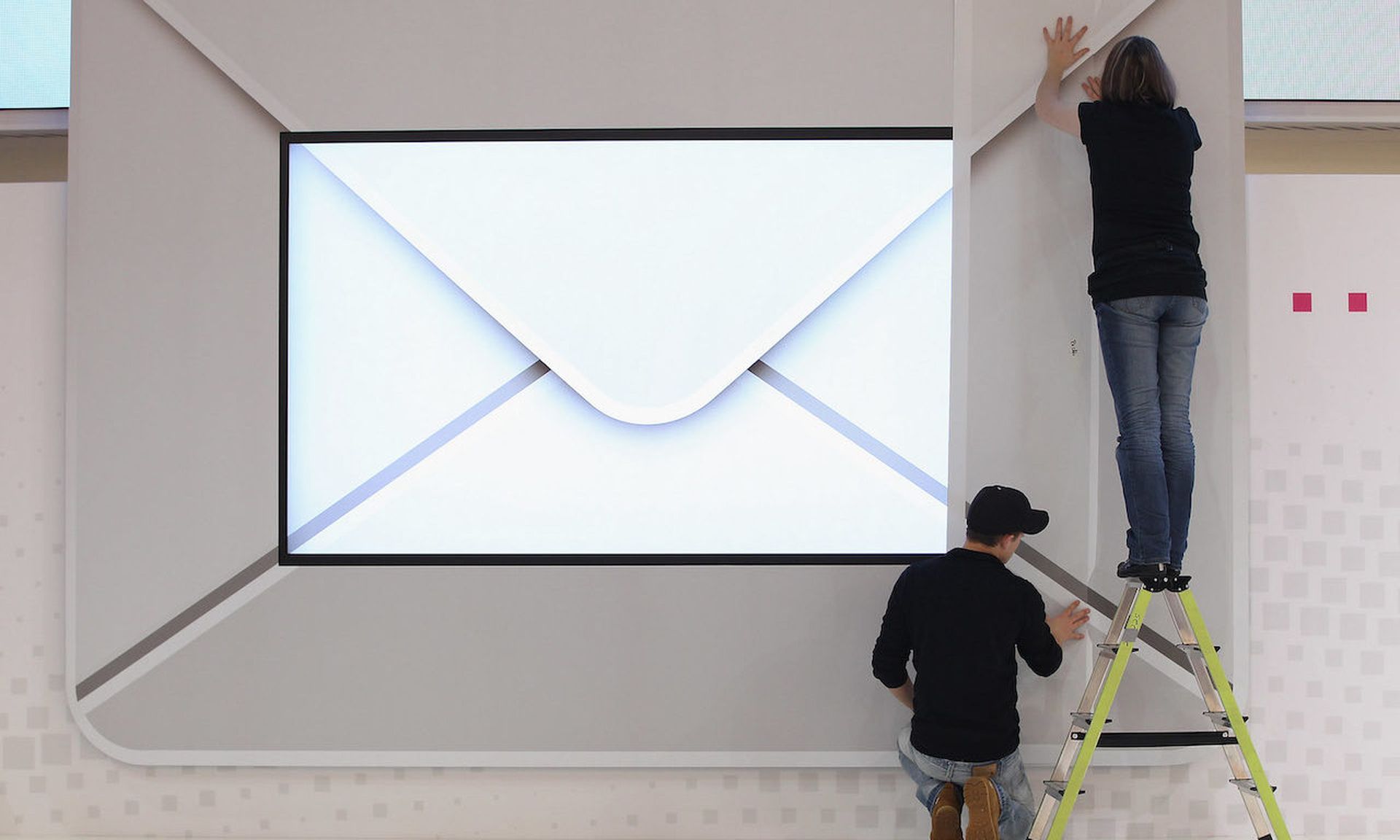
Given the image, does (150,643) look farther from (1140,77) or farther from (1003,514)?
(1140,77)

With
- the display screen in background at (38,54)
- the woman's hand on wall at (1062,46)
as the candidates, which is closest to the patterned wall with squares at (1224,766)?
the woman's hand on wall at (1062,46)

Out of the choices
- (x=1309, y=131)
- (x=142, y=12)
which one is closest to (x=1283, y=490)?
(x=1309, y=131)

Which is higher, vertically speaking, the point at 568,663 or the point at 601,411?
the point at 601,411

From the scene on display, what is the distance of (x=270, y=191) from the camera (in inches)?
91.8

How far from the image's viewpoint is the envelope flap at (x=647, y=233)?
7.59 ft

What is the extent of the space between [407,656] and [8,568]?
1182mm

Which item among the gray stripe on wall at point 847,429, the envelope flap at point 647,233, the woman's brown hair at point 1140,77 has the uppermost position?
the woman's brown hair at point 1140,77

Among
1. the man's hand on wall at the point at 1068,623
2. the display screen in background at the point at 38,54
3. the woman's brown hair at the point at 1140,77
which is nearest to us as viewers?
the woman's brown hair at the point at 1140,77

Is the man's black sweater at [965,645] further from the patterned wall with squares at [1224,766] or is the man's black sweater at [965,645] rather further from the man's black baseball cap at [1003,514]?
the patterned wall with squares at [1224,766]

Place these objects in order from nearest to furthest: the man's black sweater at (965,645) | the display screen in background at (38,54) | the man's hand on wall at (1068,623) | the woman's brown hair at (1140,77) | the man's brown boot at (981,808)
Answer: the man's brown boot at (981,808), the man's black sweater at (965,645), the woman's brown hair at (1140,77), the man's hand on wall at (1068,623), the display screen in background at (38,54)

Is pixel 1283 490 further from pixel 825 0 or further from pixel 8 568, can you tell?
pixel 8 568

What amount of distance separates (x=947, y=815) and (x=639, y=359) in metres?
1.36

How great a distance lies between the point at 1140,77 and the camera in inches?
83.6

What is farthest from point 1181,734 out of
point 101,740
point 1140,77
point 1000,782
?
point 101,740
